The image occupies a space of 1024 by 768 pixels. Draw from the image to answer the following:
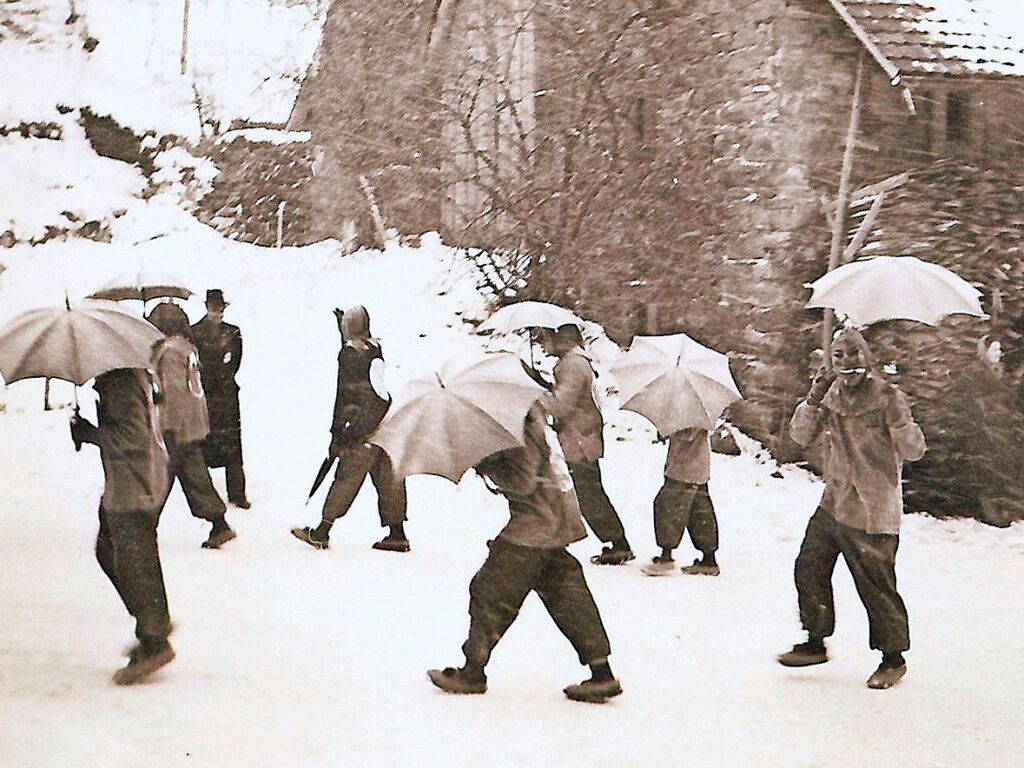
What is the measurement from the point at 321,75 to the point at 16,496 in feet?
4.63

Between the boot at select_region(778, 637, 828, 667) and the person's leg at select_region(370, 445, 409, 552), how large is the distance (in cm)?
108

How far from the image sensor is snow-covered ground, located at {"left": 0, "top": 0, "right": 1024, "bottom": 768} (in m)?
2.59

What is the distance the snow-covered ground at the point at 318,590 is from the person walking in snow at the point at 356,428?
0.12ft

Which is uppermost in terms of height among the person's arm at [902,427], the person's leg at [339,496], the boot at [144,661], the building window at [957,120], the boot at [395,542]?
the building window at [957,120]

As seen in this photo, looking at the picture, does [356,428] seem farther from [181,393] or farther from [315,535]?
[181,393]

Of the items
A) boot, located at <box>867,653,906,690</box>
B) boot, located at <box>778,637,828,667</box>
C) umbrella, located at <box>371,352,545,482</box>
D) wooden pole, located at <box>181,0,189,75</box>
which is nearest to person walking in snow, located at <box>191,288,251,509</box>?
umbrella, located at <box>371,352,545,482</box>

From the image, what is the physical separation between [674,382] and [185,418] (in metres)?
1.37

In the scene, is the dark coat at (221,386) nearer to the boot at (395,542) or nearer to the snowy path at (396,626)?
the snowy path at (396,626)

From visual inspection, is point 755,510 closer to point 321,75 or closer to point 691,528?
point 691,528

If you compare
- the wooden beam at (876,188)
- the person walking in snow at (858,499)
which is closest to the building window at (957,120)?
the wooden beam at (876,188)

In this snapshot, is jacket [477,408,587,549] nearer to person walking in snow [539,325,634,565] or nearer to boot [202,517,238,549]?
person walking in snow [539,325,634,565]

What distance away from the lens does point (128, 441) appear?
266 cm

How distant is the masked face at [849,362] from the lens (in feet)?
9.17

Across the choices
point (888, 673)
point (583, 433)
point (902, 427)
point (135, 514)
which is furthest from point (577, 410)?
point (135, 514)
